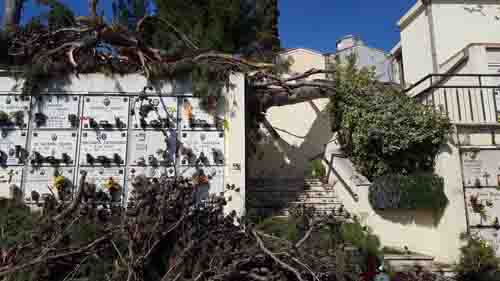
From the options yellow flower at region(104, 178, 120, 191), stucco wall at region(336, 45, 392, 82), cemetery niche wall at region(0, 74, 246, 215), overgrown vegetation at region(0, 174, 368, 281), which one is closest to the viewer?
overgrown vegetation at region(0, 174, 368, 281)

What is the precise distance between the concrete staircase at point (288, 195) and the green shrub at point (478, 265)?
2665mm

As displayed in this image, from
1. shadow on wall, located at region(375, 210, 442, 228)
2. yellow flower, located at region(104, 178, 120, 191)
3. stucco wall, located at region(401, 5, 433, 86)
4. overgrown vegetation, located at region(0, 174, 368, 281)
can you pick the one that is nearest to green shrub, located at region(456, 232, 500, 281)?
shadow on wall, located at region(375, 210, 442, 228)

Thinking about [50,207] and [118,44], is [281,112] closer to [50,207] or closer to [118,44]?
[118,44]

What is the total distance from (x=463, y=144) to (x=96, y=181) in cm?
732

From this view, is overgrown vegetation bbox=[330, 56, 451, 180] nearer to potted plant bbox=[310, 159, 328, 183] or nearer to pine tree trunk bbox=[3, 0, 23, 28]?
potted plant bbox=[310, 159, 328, 183]

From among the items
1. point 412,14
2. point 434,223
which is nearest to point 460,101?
point 434,223

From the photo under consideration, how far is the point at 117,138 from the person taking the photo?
633 centimetres

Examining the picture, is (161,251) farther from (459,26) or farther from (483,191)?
(459,26)

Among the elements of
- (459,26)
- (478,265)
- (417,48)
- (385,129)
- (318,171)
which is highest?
(459,26)

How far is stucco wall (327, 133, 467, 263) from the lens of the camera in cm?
618

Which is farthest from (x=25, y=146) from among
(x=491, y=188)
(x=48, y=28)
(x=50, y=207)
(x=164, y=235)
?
(x=491, y=188)

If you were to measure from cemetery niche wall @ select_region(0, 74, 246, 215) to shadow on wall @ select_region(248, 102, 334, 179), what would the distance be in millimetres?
4552

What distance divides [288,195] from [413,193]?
2.97 meters

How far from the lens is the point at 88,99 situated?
21.0 feet
